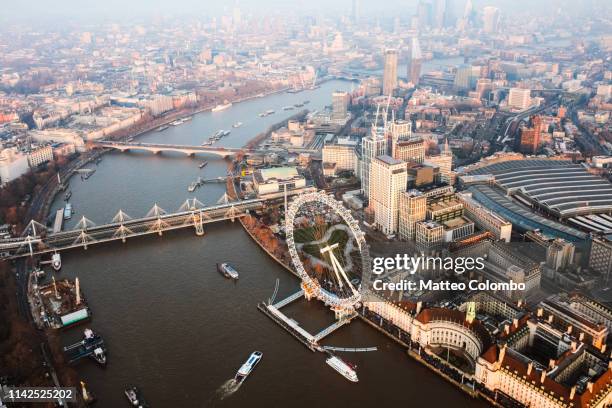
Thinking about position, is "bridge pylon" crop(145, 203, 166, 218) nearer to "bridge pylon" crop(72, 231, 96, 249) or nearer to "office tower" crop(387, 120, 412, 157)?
"bridge pylon" crop(72, 231, 96, 249)

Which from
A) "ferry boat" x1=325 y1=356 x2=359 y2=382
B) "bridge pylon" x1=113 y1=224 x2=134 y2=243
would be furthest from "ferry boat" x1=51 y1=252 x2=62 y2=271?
"ferry boat" x1=325 y1=356 x2=359 y2=382

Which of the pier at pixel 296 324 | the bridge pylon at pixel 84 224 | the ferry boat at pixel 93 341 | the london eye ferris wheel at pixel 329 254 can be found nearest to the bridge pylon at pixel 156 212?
the bridge pylon at pixel 84 224

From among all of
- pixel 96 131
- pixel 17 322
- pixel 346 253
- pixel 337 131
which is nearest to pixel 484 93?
pixel 337 131

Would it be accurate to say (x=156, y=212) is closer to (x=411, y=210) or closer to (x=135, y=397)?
(x=411, y=210)

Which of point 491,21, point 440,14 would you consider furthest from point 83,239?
point 440,14

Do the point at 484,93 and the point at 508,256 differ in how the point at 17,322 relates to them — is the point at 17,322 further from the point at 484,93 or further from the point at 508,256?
the point at 484,93

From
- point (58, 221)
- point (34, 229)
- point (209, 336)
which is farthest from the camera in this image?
point (58, 221)

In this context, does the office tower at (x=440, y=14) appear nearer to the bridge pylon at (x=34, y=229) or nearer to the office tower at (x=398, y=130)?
the office tower at (x=398, y=130)
